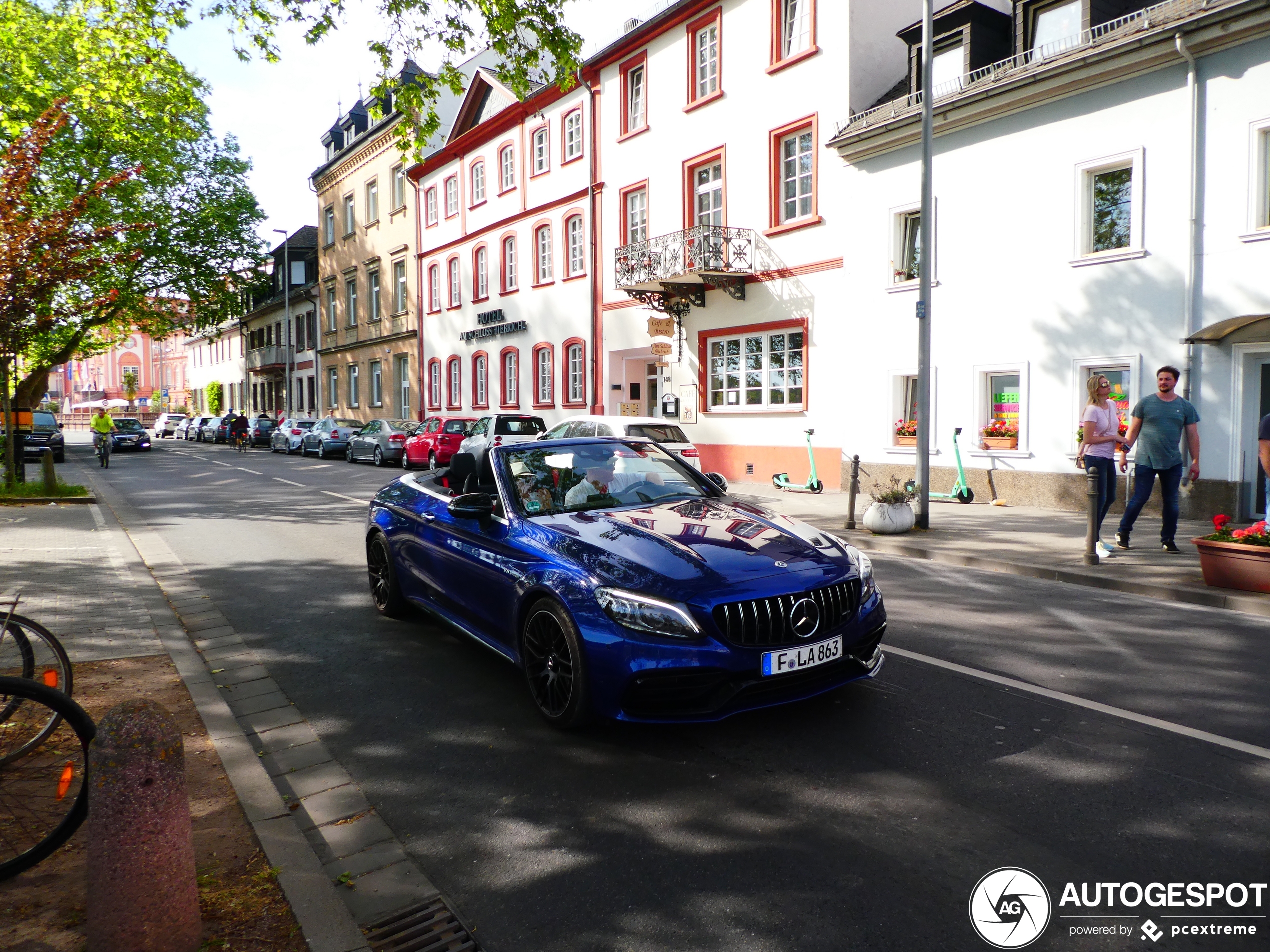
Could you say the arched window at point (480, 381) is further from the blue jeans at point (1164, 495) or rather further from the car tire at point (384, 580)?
the car tire at point (384, 580)

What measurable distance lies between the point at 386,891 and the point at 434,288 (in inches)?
1363

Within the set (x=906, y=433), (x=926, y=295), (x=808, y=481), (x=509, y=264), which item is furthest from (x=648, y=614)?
(x=509, y=264)

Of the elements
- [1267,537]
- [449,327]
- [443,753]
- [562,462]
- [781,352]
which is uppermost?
[449,327]

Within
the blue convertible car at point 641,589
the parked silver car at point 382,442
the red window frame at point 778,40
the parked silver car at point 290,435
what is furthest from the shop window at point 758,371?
the parked silver car at point 290,435

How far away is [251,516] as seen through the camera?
555 inches

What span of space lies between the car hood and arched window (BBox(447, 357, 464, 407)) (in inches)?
1160

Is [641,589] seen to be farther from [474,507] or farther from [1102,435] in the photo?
[1102,435]

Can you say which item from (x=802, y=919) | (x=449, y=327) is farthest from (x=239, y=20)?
(x=449, y=327)

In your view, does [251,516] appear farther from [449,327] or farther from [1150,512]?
[449,327]

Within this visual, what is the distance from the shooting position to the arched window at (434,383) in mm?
35719

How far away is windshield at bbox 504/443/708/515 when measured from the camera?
540cm

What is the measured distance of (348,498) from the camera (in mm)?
16922

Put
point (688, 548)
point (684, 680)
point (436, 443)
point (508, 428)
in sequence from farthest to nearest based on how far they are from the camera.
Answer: point (436, 443)
point (508, 428)
point (688, 548)
point (684, 680)

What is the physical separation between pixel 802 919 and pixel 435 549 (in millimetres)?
3819
